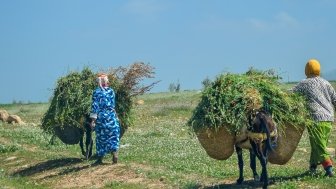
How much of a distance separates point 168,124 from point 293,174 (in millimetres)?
23264

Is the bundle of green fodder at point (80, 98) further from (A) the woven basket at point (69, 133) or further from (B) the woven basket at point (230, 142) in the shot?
(B) the woven basket at point (230, 142)

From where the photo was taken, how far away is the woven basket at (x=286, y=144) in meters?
14.2

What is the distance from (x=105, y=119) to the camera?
19234 mm

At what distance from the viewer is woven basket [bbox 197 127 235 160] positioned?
539 inches

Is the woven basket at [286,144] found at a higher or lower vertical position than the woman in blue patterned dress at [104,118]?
lower

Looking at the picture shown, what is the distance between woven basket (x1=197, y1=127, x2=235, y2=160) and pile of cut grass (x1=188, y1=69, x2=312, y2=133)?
155 mm

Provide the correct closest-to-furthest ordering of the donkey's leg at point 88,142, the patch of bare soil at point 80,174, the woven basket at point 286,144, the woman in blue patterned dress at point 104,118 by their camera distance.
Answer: the woven basket at point 286,144, the patch of bare soil at point 80,174, the woman in blue patterned dress at point 104,118, the donkey's leg at point 88,142

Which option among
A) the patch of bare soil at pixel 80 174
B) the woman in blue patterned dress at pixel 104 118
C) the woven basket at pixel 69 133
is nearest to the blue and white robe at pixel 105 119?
the woman in blue patterned dress at pixel 104 118

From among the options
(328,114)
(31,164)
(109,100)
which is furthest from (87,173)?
(328,114)

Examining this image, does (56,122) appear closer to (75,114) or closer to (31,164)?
(75,114)

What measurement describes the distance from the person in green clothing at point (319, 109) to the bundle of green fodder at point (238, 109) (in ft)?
0.97

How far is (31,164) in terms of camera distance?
885 inches

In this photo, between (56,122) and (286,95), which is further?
(56,122)

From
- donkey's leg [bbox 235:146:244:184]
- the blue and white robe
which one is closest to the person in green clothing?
donkey's leg [bbox 235:146:244:184]
